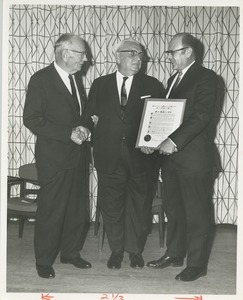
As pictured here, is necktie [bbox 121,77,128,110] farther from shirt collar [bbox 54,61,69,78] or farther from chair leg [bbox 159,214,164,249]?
chair leg [bbox 159,214,164,249]

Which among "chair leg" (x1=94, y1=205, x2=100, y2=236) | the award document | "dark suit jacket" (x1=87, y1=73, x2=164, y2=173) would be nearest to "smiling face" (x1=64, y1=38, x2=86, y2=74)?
"dark suit jacket" (x1=87, y1=73, x2=164, y2=173)

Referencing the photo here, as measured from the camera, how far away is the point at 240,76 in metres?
2.15

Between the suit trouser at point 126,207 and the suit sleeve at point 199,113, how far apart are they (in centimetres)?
32

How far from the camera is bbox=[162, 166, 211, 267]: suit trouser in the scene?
227cm

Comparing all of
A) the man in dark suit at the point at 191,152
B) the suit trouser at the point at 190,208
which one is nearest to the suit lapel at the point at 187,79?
the man in dark suit at the point at 191,152

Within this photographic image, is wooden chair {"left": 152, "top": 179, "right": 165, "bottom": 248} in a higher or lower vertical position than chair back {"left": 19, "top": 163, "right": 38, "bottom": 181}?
lower

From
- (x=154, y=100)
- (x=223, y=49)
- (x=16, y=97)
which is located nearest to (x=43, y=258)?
(x=16, y=97)

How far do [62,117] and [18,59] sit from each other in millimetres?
325

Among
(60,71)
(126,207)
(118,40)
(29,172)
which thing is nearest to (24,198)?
(29,172)

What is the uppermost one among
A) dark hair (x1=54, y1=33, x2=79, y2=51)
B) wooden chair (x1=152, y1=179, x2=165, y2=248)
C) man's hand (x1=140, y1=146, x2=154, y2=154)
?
dark hair (x1=54, y1=33, x2=79, y2=51)

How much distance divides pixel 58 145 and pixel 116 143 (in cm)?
28

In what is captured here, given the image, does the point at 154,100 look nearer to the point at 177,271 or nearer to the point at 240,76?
the point at 240,76

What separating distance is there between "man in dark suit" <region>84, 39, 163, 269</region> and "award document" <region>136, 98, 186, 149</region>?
0.25ft

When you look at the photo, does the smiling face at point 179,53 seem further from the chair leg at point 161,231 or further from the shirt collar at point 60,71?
the chair leg at point 161,231
